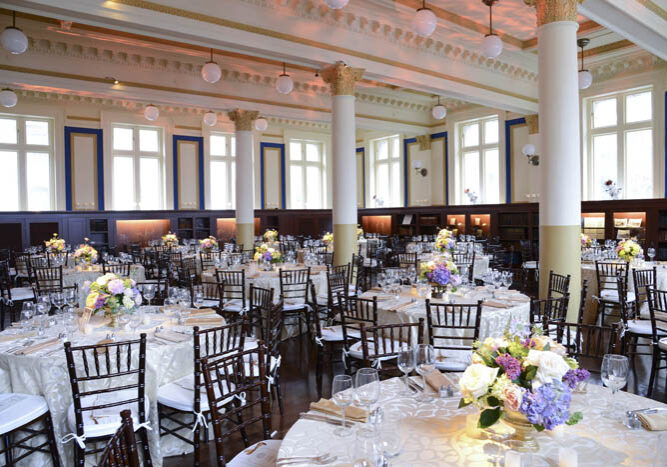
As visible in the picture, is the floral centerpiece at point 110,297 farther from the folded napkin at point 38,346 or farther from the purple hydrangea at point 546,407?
the purple hydrangea at point 546,407

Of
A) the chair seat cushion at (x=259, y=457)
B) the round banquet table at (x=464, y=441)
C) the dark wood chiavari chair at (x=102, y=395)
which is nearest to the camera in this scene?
the round banquet table at (x=464, y=441)

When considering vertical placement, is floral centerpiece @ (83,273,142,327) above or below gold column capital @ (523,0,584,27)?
below

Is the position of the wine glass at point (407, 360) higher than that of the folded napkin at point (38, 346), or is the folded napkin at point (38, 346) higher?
the wine glass at point (407, 360)

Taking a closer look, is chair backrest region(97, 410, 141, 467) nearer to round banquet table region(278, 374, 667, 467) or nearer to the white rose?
round banquet table region(278, 374, 667, 467)

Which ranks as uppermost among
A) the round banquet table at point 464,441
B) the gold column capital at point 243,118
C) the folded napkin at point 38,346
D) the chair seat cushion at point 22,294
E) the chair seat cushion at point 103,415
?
the gold column capital at point 243,118

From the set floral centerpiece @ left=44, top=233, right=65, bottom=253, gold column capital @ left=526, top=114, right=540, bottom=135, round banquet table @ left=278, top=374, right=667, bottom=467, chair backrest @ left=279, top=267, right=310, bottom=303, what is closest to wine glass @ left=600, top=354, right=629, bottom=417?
round banquet table @ left=278, top=374, right=667, bottom=467

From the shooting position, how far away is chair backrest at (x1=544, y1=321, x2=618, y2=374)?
2.88m

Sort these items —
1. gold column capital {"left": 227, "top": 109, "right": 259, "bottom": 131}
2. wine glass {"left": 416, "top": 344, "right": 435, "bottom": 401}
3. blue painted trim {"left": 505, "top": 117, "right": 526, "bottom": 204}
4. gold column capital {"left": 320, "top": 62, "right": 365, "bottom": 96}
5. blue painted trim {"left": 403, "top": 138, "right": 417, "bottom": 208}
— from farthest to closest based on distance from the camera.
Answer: blue painted trim {"left": 403, "top": 138, "right": 417, "bottom": 208} → blue painted trim {"left": 505, "top": 117, "right": 526, "bottom": 204} → gold column capital {"left": 227, "top": 109, "right": 259, "bottom": 131} → gold column capital {"left": 320, "top": 62, "right": 365, "bottom": 96} → wine glass {"left": 416, "top": 344, "right": 435, "bottom": 401}

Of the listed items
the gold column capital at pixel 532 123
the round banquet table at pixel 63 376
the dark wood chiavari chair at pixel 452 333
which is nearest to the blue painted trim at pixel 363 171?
the gold column capital at pixel 532 123

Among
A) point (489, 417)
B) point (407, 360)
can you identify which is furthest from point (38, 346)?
point (489, 417)

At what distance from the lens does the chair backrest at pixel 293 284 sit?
6.72 meters

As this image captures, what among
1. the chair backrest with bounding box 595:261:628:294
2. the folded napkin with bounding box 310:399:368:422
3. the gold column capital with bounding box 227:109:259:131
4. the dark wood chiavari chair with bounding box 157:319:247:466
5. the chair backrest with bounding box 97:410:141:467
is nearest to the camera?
the chair backrest with bounding box 97:410:141:467

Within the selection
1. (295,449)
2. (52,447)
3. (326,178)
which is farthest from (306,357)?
(326,178)

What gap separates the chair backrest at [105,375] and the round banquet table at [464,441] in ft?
4.84
